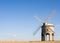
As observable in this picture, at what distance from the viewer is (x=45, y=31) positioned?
246 ft

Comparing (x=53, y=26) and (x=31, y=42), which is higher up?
(x=53, y=26)

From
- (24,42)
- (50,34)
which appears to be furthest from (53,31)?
(24,42)

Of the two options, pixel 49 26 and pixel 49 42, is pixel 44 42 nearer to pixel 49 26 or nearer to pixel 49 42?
pixel 49 42

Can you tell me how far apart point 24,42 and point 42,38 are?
9035mm

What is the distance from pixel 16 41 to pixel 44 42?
817 cm

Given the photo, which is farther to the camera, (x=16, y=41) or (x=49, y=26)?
(x=49, y=26)

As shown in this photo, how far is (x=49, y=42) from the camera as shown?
230 feet

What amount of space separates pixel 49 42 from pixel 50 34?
512 centimetres

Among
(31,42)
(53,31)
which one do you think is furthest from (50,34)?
(31,42)

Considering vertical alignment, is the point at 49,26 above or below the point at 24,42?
above

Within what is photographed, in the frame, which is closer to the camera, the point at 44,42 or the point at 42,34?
the point at 44,42

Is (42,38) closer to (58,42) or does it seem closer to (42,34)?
(42,34)

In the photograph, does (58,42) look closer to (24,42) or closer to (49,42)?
(49,42)

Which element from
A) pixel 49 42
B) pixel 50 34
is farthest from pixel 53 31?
pixel 49 42
